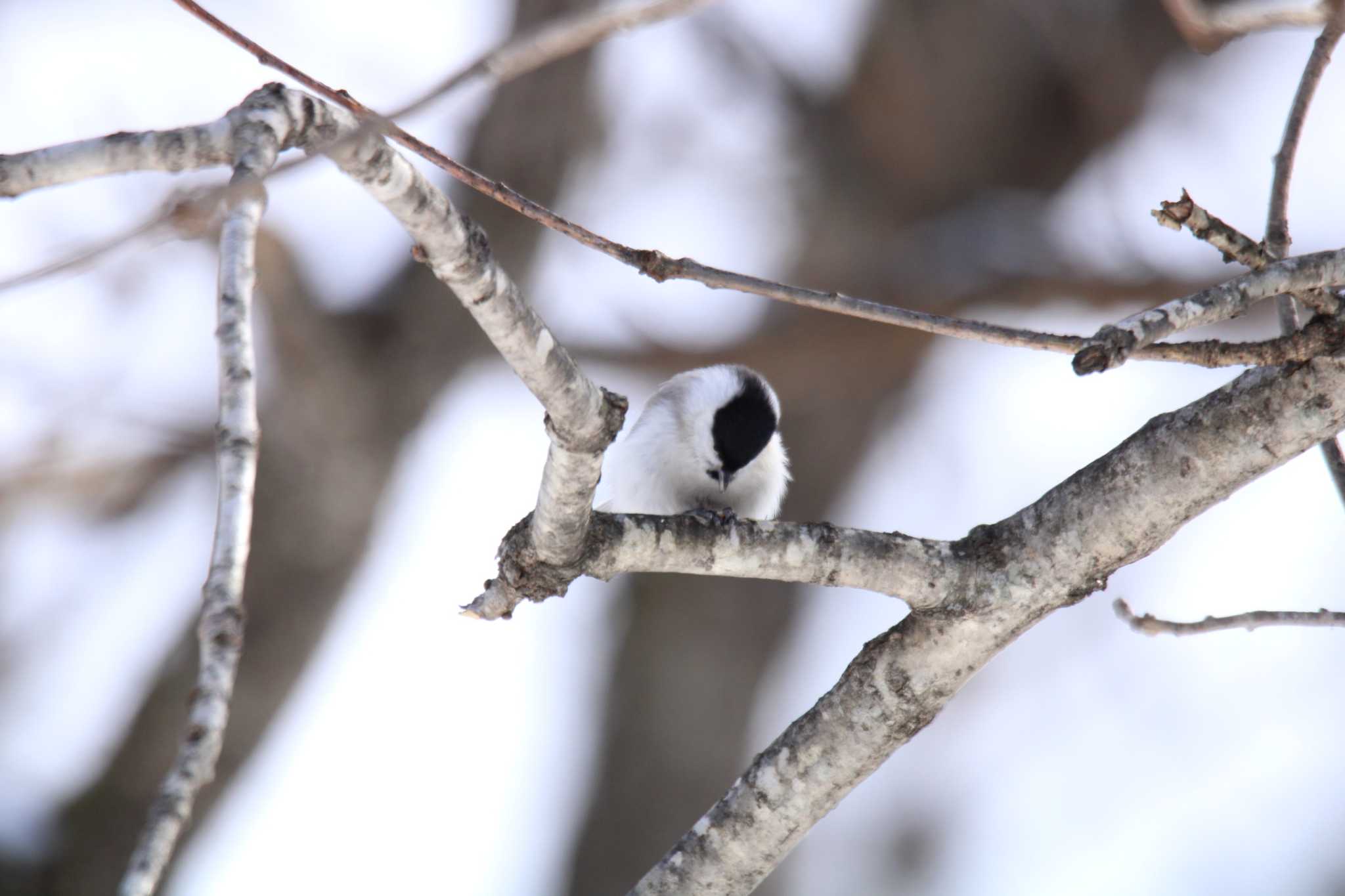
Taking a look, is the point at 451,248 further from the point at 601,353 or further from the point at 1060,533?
the point at 601,353

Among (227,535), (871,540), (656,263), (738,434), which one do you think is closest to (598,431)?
(656,263)

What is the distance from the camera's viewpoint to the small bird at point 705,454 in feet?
10.5

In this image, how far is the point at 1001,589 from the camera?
1.87 m

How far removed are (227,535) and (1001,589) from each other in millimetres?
1323

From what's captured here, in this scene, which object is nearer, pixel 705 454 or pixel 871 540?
pixel 871 540

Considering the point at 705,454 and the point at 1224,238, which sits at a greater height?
the point at 705,454

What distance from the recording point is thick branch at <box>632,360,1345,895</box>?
1738 mm

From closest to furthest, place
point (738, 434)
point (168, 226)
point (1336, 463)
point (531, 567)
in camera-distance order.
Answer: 1. point (168, 226)
2. point (531, 567)
3. point (1336, 463)
4. point (738, 434)

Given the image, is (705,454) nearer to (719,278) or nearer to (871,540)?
(871,540)

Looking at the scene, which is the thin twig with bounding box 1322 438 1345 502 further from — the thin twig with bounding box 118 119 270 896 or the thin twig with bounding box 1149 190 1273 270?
the thin twig with bounding box 118 119 270 896

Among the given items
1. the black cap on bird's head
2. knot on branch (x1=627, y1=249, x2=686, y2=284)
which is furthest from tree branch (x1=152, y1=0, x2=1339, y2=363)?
the black cap on bird's head

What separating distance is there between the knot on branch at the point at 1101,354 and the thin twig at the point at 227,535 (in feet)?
3.00

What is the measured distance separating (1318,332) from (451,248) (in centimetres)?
122

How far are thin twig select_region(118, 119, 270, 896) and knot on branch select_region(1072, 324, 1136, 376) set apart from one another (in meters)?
0.91
